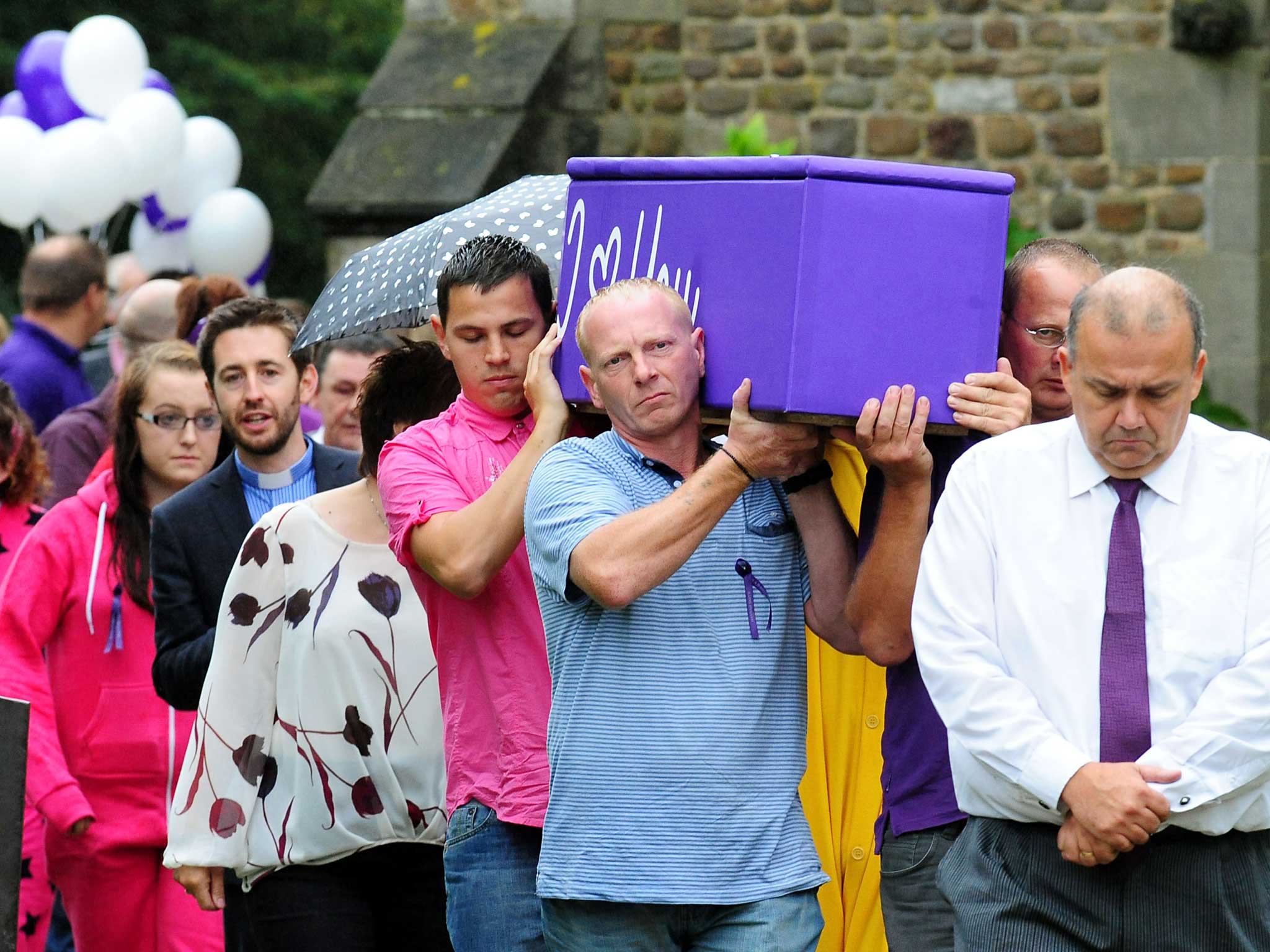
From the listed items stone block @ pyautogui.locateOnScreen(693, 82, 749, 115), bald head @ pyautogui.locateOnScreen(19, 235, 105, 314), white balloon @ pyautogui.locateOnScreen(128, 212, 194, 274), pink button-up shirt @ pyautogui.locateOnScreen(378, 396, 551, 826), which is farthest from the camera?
white balloon @ pyautogui.locateOnScreen(128, 212, 194, 274)

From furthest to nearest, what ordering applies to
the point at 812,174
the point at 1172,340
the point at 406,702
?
the point at 406,702
the point at 812,174
the point at 1172,340

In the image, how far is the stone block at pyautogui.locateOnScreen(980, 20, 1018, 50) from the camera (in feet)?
32.7

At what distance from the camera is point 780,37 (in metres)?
10.3

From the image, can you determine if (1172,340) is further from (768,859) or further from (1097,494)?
(768,859)

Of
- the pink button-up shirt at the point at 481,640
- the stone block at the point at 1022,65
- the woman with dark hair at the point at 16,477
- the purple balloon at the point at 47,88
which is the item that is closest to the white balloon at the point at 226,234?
the purple balloon at the point at 47,88

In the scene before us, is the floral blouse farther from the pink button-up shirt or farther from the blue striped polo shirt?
the blue striped polo shirt

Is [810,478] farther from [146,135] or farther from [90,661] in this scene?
[146,135]

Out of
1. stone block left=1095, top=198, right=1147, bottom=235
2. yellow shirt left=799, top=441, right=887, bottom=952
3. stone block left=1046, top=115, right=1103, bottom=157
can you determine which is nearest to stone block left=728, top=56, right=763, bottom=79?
stone block left=1046, top=115, right=1103, bottom=157

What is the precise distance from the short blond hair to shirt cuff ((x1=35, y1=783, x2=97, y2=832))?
235 cm

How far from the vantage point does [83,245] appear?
27.0 feet

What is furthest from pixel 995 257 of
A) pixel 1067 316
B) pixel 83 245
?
pixel 83 245

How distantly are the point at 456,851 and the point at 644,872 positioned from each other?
26.3 inches

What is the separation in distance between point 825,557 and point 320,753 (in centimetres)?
144

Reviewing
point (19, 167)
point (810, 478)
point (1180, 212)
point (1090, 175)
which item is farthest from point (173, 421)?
point (1180, 212)
